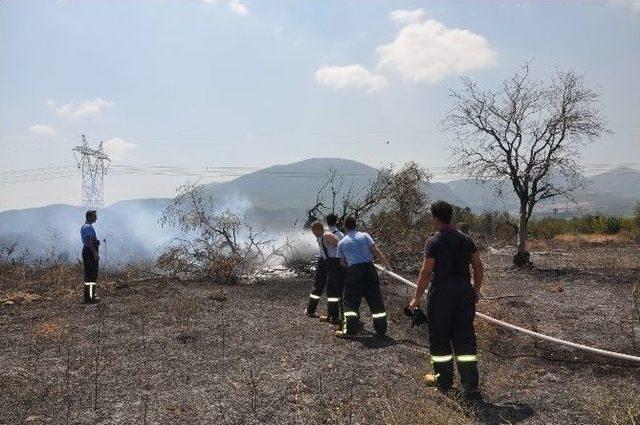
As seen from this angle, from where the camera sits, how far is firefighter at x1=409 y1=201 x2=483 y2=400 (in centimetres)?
482

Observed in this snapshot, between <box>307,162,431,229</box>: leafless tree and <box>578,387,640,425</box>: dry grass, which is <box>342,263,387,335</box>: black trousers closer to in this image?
<box>578,387,640,425</box>: dry grass

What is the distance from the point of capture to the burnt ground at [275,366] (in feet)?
14.9

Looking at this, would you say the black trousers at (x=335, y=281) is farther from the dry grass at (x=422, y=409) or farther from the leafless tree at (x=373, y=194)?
the leafless tree at (x=373, y=194)

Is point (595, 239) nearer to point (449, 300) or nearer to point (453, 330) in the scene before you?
point (453, 330)

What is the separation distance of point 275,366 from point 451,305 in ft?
7.93

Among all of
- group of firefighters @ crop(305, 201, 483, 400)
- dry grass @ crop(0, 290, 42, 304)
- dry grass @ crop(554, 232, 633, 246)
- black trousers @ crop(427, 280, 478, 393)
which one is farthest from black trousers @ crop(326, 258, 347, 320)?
dry grass @ crop(554, 232, 633, 246)

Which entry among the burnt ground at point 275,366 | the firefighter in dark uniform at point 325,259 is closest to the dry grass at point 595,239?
the burnt ground at point 275,366

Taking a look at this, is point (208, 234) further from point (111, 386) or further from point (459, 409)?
point (459, 409)

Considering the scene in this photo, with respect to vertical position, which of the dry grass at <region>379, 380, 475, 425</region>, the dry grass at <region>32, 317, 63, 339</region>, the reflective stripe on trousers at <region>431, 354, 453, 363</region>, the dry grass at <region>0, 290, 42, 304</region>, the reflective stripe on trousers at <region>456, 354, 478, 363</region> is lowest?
the dry grass at <region>0, 290, 42, 304</region>

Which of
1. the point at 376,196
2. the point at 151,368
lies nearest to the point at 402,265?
the point at 376,196

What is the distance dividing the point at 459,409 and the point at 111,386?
12.2 ft

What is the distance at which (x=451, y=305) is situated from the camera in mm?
4859

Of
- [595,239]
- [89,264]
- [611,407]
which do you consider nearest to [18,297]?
[89,264]

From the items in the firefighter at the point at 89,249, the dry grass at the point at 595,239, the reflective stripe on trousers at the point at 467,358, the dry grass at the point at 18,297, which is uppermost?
the firefighter at the point at 89,249
